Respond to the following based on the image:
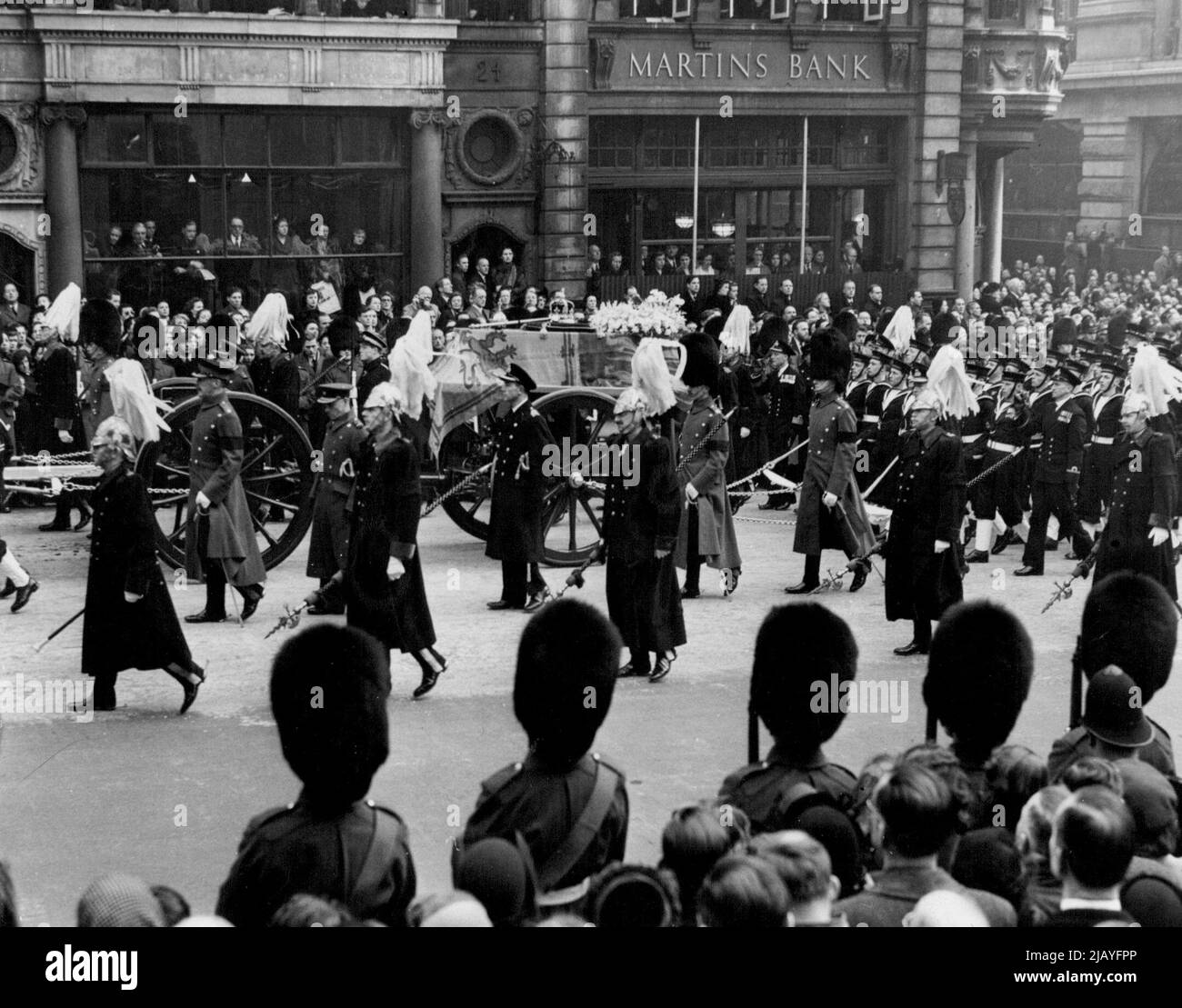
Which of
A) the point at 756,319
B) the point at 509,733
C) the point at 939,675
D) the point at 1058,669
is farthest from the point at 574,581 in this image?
the point at 756,319

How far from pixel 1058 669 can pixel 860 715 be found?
1.73 metres

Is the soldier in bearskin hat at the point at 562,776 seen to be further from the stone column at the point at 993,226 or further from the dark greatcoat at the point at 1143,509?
the stone column at the point at 993,226

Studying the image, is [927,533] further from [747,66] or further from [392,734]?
[747,66]

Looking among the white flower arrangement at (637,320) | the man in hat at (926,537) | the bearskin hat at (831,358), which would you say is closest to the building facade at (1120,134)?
the white flower arrangement at (637,320)

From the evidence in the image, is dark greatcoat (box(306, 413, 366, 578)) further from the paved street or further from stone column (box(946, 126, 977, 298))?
stone column (box(946, 126, 977, 298))

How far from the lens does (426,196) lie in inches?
927

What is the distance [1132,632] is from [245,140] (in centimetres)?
1735

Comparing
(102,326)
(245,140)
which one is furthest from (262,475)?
(245,140)

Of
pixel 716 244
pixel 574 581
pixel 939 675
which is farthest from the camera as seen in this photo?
pixel 716 244

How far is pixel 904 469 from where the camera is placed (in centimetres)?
1191

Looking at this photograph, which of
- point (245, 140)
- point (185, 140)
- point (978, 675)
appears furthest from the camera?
point (245, 140)

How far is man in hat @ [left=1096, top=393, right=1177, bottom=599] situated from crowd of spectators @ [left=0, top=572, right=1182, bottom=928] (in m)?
4.98

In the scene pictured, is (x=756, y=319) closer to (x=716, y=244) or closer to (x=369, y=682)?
(x=716, y=244)

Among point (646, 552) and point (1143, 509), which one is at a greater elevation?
point (1143, 509)
